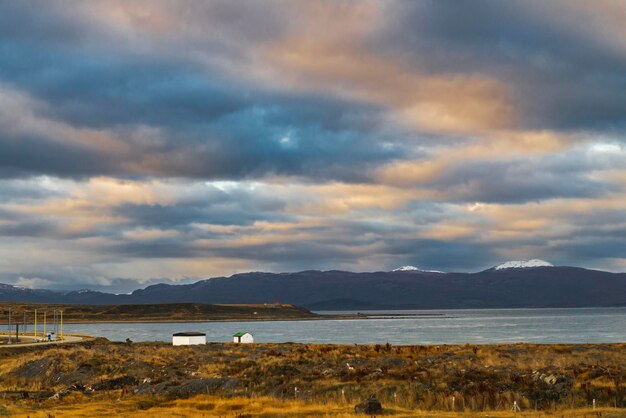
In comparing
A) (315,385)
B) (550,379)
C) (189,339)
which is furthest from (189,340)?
(550,379)

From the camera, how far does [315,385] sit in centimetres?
4766

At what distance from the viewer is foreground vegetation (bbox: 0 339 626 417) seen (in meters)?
39.4

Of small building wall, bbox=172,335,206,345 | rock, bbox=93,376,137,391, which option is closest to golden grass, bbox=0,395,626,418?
rock, bbox=93,376,137,391


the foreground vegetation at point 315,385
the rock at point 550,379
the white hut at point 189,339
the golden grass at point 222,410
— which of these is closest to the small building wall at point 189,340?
the white hut at point 189,339

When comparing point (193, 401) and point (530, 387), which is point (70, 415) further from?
point (530, 387)

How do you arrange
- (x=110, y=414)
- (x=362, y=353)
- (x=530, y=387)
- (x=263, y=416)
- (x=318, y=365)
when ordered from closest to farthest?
(x=263, y=416) < (x=110, y=414) < (x=530, y=387) < (x=318, y=365) < (x=362, y=353)

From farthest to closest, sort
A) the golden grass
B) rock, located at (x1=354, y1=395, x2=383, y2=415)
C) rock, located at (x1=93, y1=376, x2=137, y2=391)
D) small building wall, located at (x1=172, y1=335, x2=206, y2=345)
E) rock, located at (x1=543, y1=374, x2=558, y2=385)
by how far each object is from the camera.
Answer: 1. small building wall, located at (x1=172, y1=335, x2=206, y2=345)
2. rock, located at (x1=93, y1=376, x2=137, y2=391)
3. rock, located at (x1=543, y1=374, x2=558, y2=385)
4. rock, located at (x1=354, y1=395, x2=383, y2=415)
5. the golden grass

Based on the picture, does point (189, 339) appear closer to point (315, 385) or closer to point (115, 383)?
point (115, 383)

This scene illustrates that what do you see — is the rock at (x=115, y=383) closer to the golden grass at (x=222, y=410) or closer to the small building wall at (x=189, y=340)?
the golden grass at (x=222, y=410)

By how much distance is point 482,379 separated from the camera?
44906 mm

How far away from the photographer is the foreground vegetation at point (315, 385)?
129ft

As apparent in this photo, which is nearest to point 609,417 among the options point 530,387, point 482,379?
point 530,387

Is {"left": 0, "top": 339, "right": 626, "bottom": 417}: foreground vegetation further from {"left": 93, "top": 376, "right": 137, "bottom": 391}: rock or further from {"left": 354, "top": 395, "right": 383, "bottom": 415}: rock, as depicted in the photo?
{"left": 354, "top": 395, "right": 383, "bottom": 415}: rock

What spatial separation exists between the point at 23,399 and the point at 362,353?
112 ft
